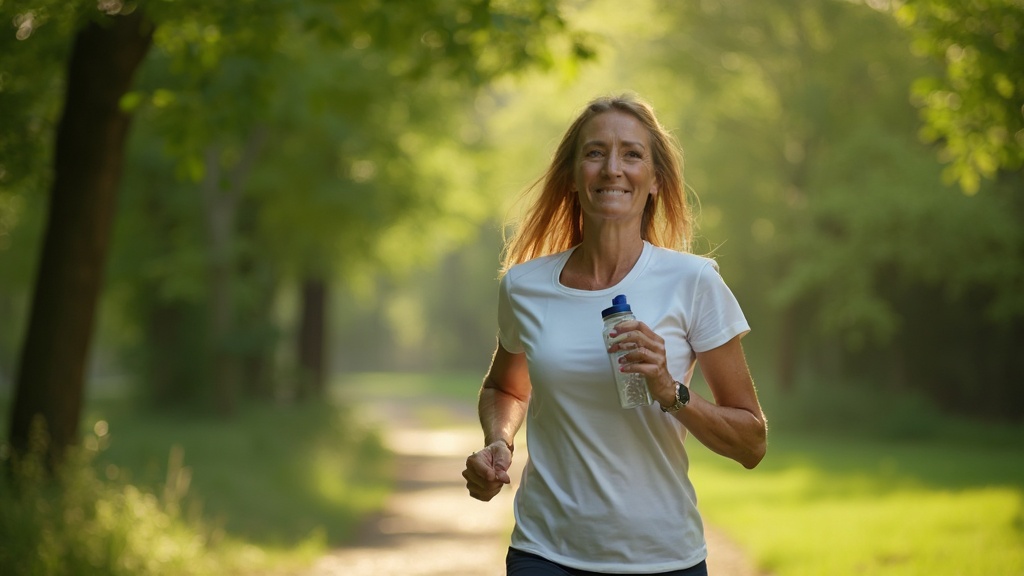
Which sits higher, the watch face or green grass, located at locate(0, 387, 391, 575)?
green grass, located at locate(0, 387, 391, 575)

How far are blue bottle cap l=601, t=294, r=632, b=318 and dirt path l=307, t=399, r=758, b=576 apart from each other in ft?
27.0

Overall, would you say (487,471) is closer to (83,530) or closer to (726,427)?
(726,427)

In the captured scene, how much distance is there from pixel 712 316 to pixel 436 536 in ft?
38.1

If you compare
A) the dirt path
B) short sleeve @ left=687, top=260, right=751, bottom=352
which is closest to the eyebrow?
short sleeve @ left=687, top=260, right=751, bottom=352

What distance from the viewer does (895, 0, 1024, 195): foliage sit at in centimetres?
886

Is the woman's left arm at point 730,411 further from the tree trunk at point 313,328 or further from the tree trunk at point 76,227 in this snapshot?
the tree trunk at point 313,328

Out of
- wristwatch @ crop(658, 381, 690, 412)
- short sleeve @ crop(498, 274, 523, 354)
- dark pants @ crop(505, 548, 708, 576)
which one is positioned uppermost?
short sleeve @ crop(498, 274, 523, 354)

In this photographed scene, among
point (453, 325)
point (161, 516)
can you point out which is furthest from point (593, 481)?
point (453, 325)

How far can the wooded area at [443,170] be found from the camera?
9391 millimetres

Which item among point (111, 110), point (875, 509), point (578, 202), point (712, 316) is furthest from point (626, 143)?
point (875, 509)

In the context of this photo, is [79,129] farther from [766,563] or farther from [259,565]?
[766,563]

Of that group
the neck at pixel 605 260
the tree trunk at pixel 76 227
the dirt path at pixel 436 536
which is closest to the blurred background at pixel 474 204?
the tree trunk at pixel 76 227

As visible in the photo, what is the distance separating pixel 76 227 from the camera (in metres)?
9.87

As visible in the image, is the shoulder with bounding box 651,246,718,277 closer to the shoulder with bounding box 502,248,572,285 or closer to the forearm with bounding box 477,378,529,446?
the shoulder with bounding box 502,248,572,285
